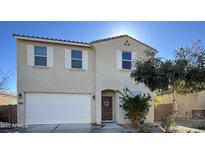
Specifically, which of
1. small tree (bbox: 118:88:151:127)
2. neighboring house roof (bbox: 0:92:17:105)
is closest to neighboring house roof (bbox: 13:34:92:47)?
neighboring house roof (bbox: 0:92:17:105)

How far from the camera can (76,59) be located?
1374cm

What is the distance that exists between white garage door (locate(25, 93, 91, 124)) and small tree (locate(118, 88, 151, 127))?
229cm

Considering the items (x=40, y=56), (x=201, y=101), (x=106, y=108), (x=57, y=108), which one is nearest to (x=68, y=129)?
(x=57, y=108)

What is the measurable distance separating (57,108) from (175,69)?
7026 millimetres

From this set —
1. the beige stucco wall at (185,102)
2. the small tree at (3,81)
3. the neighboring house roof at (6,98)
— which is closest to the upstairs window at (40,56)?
the small tree at (3,81)

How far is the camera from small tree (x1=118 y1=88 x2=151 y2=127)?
13.5 meters

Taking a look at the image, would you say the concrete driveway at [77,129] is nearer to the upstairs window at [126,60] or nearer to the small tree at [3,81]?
the small tree at [3,81]

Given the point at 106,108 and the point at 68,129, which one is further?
the point at 106,108

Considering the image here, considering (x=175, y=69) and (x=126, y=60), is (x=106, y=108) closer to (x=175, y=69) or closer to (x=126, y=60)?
(x=126, y=60)

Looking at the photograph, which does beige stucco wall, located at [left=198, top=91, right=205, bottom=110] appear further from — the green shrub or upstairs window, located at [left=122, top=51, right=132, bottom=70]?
the green shrub

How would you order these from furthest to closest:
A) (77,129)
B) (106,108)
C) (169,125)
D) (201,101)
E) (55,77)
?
(201,101) → (106,108) → (55,77) → (77,129) → (169,125)
